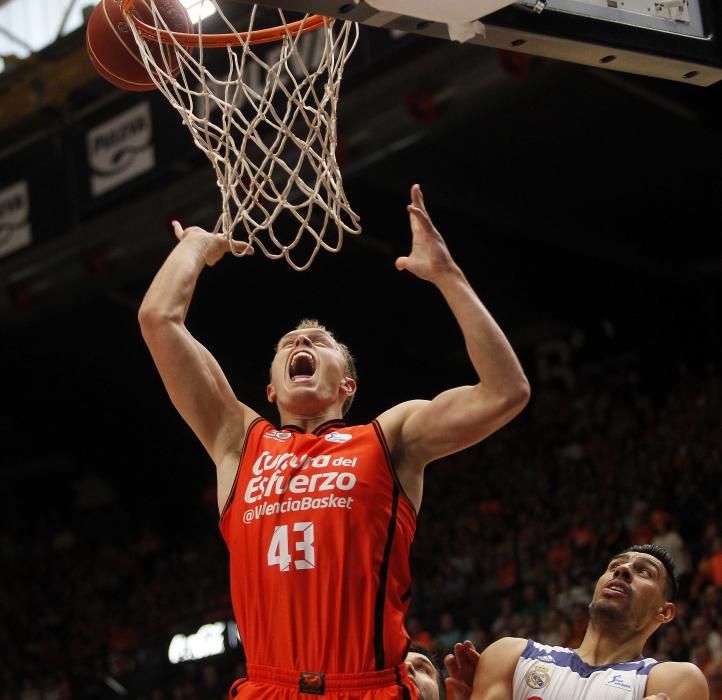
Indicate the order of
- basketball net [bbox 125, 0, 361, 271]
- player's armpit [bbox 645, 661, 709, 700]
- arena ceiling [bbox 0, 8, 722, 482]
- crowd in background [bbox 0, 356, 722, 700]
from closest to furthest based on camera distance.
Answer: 1. player's armpit [bbox 645, 661, 709, 700]
2. basketball net [bbox 125, 0, 361, 271]
3. crowd in background [bbox 0, 356, 722, 700]
4. arena ceiling [bbox 0, 8, 722, 482]

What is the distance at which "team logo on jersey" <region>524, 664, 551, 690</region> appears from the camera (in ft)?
13.3

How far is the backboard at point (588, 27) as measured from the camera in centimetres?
350

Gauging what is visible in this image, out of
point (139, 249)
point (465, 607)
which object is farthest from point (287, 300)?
point (465, 607)

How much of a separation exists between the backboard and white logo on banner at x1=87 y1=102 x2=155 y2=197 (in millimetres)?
7829

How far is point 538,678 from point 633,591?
0.45 metres

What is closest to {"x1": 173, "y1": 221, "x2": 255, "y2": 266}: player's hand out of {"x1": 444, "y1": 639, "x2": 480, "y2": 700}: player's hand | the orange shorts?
the orange shorts

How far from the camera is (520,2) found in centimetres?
362

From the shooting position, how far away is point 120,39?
14.5ft

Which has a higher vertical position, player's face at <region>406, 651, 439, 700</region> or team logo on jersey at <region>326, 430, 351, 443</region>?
team logo on jersey at <region>326, 430, 351, 443</region>

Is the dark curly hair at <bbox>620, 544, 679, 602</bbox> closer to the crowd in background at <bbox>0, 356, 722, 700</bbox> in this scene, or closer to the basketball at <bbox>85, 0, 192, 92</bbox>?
the basketball at <bbox>85, 0, 192, 92</bbox>

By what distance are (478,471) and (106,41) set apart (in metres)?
10.5

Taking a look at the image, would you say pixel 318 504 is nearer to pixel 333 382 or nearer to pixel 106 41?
pixel 333 382

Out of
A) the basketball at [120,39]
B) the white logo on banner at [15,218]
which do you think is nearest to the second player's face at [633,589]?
the basketball at [120,39]


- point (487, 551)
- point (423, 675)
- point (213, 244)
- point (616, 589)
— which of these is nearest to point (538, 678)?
point (616, 589)
